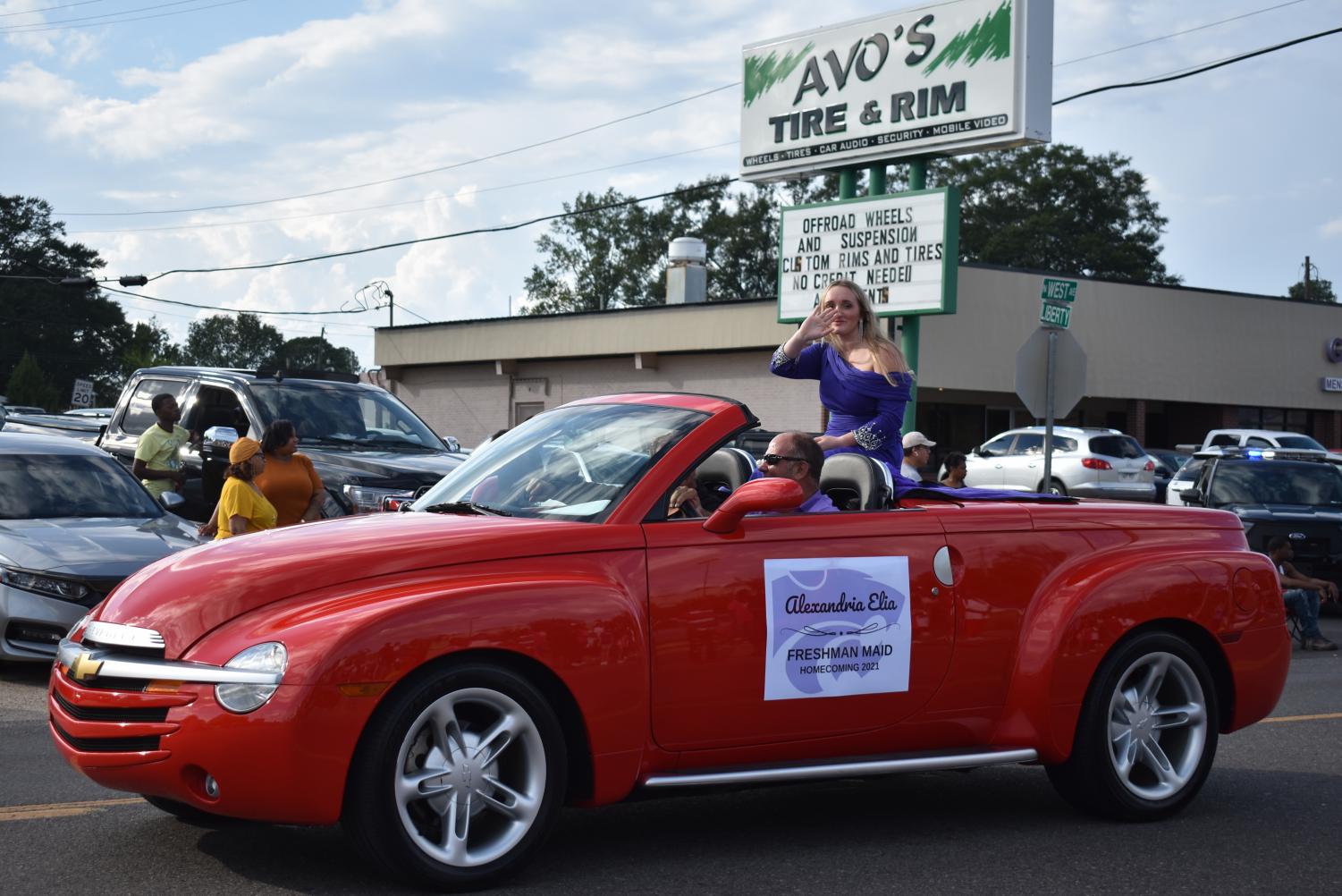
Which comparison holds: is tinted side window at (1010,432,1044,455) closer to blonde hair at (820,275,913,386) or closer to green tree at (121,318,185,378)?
blonde hair at (820,275,913,386)

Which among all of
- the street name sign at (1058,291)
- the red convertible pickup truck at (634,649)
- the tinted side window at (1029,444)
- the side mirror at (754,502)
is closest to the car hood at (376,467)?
the red convertible pickup truck at (634,649)

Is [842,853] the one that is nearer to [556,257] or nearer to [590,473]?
[590,473]

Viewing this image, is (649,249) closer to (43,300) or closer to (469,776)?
(43,300)

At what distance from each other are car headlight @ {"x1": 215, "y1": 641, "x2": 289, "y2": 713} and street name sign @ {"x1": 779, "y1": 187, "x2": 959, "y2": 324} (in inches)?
744

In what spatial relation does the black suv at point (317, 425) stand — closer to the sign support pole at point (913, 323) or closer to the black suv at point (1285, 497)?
the black suv at point (1285, 497)

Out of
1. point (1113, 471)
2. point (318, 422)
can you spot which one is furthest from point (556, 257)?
point (318, 422)

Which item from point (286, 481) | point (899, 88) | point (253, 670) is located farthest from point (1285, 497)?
point (253, 670)

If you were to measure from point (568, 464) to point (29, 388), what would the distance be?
249ft

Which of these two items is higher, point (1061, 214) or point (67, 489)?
point (1061, 214)

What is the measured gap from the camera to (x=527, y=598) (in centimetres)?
473

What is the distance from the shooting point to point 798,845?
5484 millimetres

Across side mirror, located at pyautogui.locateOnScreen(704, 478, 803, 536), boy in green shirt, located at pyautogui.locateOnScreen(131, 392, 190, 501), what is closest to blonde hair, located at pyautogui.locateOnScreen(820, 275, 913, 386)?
side mirror, located at pyautogui.locateOnScreen(704, 478, 803, 536)

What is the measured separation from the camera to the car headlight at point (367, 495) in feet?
39.8

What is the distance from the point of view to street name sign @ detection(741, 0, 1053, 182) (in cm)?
2297
